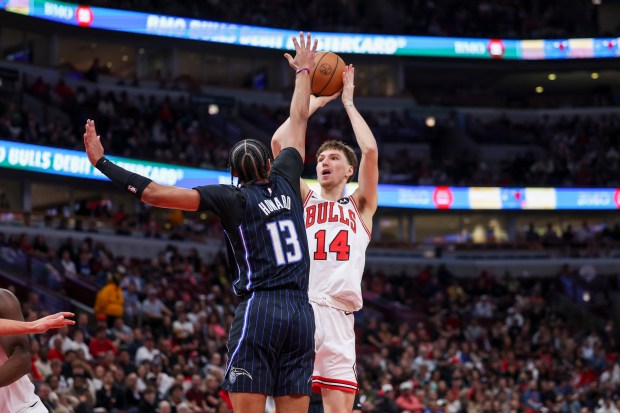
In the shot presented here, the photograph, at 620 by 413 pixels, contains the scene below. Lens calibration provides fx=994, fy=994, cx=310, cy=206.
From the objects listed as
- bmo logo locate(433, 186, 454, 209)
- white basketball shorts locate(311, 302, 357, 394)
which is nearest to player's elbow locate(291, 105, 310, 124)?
white basketball shorts locate(311, 302, 357, 394)

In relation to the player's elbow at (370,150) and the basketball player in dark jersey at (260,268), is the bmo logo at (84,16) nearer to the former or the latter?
the player's elbow at (370,150)

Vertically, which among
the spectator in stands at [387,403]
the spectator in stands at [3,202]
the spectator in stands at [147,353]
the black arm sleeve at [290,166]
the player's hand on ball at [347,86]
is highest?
the spectator in stands at [3,202]

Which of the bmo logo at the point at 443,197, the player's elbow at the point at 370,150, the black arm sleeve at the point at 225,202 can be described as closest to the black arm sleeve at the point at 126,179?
the black arm sleeve at the point at 225,202

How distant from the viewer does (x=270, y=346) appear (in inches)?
239

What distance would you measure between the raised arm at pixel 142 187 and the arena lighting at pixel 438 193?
24368 millimetres

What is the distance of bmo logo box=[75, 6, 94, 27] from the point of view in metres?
35.1

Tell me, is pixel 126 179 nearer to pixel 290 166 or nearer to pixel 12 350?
pixel 290 166

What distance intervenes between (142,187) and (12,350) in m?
1.41

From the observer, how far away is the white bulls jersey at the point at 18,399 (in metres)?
6.49

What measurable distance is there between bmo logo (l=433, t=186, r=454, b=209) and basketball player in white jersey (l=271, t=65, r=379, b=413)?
29966mm

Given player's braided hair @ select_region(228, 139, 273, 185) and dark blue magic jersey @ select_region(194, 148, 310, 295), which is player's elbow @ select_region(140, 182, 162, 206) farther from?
player's braided hair @ select_region(228, 139, 273, 185)

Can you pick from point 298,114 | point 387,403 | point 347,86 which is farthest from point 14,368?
point 387,403

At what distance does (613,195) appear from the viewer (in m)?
39.3

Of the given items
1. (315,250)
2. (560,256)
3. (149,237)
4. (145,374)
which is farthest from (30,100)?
(315,250)
